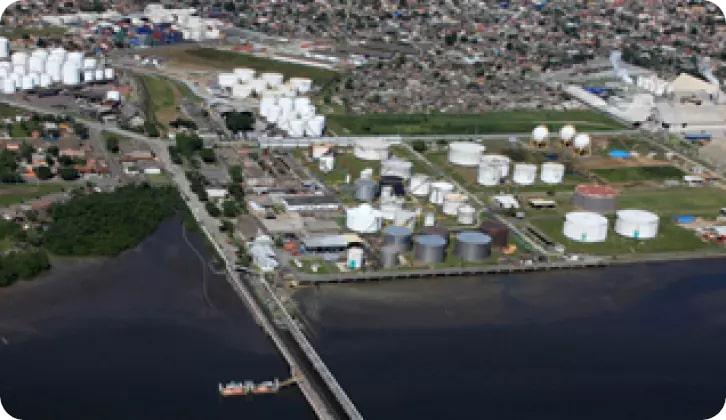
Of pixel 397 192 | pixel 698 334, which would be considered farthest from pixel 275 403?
pixel 397 192

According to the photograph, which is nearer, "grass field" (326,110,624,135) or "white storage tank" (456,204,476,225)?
"white storage tank" (456,204,476,225)

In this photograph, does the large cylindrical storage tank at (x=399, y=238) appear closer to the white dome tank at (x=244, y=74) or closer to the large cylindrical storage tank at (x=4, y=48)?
the white dome tank at (x=244, y=74)

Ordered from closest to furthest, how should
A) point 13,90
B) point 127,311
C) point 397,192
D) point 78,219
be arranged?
1. point 127,311
2. point 78,219
3. point 397,192
4. point 13,90

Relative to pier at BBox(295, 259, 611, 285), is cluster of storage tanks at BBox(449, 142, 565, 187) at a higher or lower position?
higher

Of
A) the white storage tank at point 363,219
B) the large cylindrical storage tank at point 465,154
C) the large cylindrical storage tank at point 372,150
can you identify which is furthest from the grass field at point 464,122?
the white storage tank at point 363,219

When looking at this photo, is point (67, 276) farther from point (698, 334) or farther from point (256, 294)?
point (698, 334)

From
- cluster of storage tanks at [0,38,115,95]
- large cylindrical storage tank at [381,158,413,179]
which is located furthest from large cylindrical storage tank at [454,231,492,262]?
cluster of storage tanks at [0,38,115,95]

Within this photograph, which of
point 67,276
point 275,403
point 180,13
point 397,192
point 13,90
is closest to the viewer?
point 275,403

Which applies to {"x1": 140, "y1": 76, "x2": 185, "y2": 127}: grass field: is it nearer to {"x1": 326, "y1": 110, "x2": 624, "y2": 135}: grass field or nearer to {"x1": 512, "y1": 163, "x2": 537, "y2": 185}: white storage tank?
{"x1": 326, "y1": 110, "x2": 624, "y2": 135}: grass field
